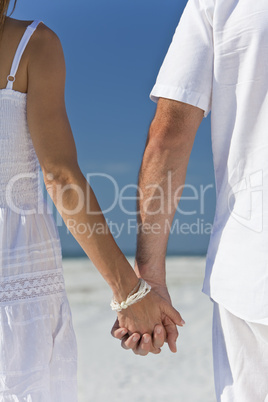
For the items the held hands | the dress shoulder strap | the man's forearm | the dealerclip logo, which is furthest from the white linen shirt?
the dress shoulder strap

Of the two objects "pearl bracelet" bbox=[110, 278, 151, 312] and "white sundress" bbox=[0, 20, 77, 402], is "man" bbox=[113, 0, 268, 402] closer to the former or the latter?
"pearl bracelet" bbox=[110, 278, 151, 312]

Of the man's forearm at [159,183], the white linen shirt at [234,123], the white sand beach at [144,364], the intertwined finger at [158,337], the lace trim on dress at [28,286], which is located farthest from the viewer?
the white sand beach at [144,364]

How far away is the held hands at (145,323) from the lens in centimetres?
177

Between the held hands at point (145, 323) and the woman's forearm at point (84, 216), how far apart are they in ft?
0.56

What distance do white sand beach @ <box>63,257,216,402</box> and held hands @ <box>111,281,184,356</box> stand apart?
181 centimetres

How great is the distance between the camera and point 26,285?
1.59 meters

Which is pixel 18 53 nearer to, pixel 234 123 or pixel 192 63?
pixel 192 63

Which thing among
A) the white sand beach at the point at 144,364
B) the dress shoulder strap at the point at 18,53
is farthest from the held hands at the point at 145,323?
the white sand beach at the point at 144,364

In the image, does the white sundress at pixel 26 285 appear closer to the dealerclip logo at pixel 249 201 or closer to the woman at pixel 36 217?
the woman at pixel 36 217

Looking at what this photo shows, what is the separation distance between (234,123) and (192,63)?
0.66 ft

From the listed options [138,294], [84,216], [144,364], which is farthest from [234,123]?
[144,364]

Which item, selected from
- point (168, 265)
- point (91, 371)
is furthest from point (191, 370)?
point (168, 265)

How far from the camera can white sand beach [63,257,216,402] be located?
3582 mm

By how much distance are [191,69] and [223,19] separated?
0.49 feet
